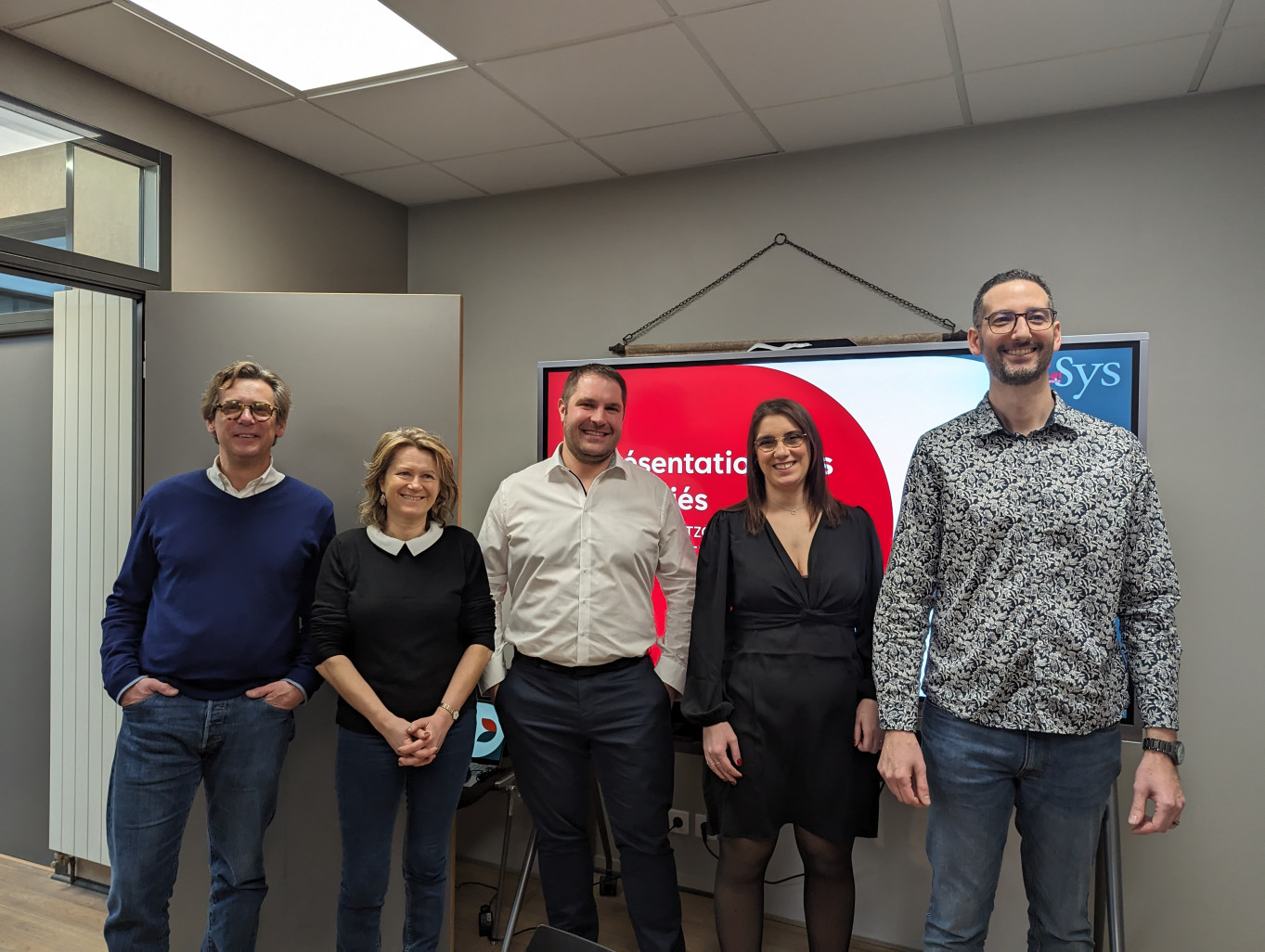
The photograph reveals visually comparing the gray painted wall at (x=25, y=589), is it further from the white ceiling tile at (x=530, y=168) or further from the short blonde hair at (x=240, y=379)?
the white ceiling tile at (x=530, y=168)

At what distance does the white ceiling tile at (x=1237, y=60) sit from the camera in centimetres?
211

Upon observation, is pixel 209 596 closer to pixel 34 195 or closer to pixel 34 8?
pixel 34 195

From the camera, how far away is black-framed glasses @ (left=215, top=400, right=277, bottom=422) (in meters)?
1.99

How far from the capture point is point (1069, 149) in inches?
103

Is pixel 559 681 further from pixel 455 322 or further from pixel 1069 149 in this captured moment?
pixel 1069 149

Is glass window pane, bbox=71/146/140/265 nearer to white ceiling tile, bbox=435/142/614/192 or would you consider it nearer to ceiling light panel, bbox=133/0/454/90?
ceiling light panel, bbox=133/0/454/90

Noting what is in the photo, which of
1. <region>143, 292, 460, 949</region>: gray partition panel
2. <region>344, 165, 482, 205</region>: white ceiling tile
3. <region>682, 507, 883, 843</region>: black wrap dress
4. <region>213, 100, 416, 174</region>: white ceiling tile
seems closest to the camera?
<region>682, 507, 883, 843</region>: black wrap dress

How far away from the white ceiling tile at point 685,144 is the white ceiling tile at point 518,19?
0.64 m

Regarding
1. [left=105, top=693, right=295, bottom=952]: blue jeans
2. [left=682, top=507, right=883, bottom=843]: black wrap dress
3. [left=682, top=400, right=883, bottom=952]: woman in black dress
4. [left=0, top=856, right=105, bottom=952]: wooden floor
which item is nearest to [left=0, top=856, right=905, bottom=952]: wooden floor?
[left=0, top=856, right=105, bottom=952]: wooden floor

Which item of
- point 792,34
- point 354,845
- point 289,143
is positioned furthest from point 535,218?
point 354,845

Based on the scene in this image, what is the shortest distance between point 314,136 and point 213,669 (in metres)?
1.96

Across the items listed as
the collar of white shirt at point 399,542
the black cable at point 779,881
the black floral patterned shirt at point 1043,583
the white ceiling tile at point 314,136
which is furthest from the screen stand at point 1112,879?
the white ceiling tile at point 314,136

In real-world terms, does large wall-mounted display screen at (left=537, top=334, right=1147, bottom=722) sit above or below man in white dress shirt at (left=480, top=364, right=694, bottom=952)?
above

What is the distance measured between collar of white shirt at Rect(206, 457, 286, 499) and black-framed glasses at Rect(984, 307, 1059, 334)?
1.74 meters
